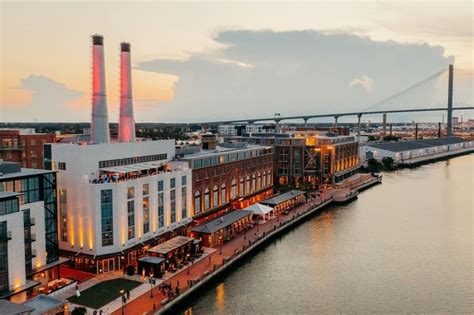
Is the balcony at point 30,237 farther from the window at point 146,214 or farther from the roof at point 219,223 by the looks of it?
the roof at point 219,223

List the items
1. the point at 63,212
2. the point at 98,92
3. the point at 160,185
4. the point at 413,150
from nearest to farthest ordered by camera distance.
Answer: the point at 63,212 < the point at 160,185 < the point at 98,92 < the point at 413,150

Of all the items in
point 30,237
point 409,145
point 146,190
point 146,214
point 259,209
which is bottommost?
point 259,209

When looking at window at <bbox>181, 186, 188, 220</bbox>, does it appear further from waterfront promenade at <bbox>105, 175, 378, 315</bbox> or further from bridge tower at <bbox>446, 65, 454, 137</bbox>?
bridge tower at <bbox>446, 65, 454, 137</bbox>

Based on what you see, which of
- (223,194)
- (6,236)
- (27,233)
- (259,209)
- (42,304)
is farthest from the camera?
(223,194)

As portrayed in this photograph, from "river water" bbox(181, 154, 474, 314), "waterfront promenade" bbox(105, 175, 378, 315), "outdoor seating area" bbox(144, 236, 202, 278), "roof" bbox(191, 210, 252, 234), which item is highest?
"roof" bbox(191, 210, 252, 234)

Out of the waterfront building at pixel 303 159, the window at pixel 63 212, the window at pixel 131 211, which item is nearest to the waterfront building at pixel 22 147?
the window at pixel 63 212

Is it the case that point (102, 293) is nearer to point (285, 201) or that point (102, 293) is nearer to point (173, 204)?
point (173, 204)

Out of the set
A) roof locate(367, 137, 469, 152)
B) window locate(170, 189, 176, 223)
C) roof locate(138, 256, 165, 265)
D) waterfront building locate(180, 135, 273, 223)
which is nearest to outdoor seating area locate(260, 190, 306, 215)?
waterfront building locate(180, 135, 273, 223)

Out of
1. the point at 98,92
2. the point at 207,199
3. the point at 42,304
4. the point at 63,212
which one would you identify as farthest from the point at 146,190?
the point at 42,304
